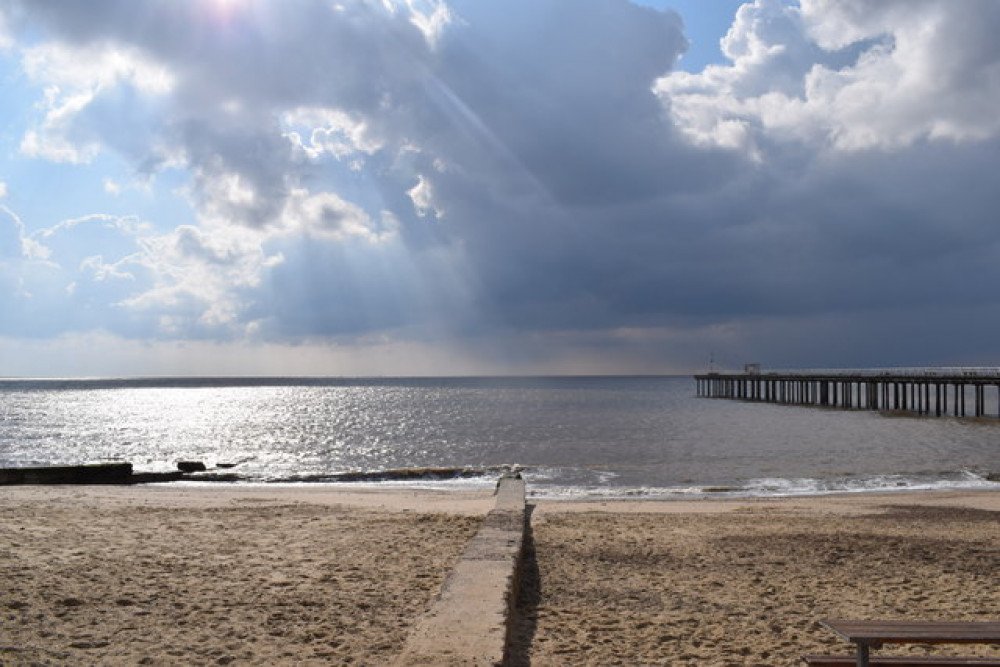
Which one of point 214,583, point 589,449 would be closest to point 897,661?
point 214,583

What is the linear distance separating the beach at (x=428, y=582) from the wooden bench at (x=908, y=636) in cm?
95

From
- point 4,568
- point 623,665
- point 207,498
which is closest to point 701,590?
point 623,665

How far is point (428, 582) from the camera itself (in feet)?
25.5

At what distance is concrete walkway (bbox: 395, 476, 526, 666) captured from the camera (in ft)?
16.6

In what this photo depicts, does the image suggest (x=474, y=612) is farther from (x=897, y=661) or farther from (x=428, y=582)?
(x=897, y=661)

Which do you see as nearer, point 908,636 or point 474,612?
point 908,636

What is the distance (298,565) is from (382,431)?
134 ft

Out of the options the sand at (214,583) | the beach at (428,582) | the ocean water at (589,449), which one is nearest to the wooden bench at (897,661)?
the beach at (428,582)

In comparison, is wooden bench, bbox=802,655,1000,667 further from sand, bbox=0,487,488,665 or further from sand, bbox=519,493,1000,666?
sand, bbox=0,487,488,665

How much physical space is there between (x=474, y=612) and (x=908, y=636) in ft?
10.5

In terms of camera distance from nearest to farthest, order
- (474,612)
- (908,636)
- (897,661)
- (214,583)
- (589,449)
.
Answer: (908,636) → (897,661) → (474,612) → (214,583) → (589,449)

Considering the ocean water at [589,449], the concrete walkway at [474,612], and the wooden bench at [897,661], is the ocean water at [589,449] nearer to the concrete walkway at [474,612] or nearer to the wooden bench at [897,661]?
the concrete walkway at [474,612]

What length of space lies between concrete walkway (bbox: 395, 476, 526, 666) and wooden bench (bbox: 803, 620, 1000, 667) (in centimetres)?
228

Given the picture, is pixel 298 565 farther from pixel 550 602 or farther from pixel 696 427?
pixel 696 427
